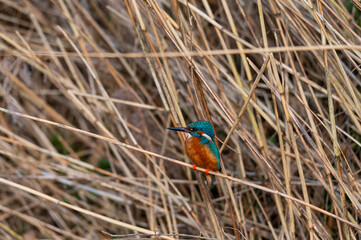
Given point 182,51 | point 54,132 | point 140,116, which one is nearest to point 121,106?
point 140,116

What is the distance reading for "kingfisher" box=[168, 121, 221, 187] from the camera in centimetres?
171

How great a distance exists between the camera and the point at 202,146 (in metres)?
1.72

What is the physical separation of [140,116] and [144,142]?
0.58 feet

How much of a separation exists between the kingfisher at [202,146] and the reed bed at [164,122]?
0.52ft

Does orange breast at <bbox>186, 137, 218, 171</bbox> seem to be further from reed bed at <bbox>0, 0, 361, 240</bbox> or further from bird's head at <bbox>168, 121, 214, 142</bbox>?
reed bed at <bbox>0, 0, 361, 240</bbox>

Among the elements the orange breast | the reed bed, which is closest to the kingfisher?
the orange breast

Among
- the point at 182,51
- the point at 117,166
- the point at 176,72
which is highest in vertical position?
the point at 182,51

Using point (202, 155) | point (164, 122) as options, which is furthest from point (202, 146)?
point (164, 122)

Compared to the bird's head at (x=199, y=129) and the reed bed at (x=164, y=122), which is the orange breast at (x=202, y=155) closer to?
the bird's head at (x=199, y=129)

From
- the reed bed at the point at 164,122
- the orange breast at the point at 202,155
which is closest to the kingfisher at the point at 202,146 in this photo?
the orange breast at the point at 202,155

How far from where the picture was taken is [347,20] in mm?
1972

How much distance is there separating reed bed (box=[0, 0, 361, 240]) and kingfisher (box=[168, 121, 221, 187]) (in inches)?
6.2

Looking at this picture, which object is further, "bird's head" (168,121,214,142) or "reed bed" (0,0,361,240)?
"reed bed" (0,0,361,240)

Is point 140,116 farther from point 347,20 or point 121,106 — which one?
point 347,20
